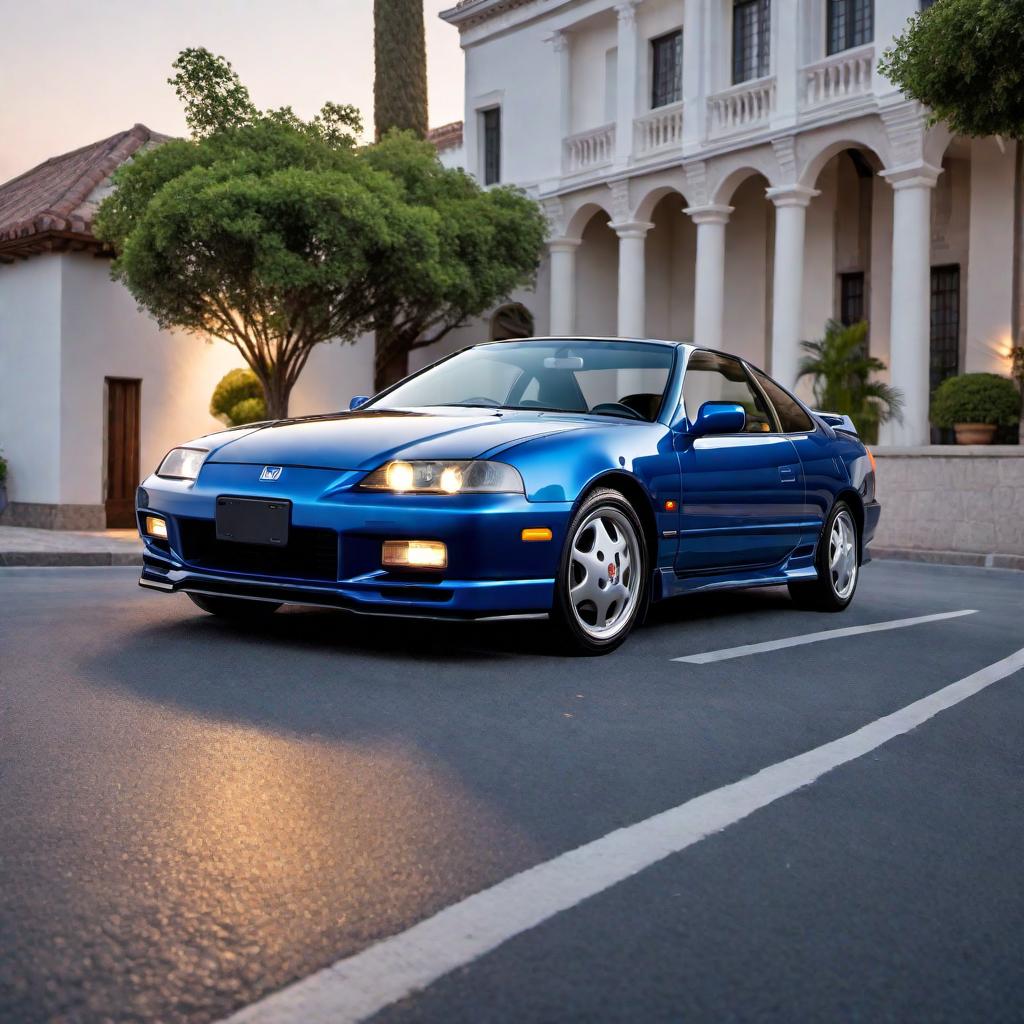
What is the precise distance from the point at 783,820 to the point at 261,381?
17110mm

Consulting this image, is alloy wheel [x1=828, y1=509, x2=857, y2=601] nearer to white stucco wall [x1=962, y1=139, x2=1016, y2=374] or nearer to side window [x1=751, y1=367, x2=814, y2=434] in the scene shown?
side window [x1=751, y1=367, x2=814, y2=434]

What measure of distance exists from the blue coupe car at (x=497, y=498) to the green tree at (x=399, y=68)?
21625mm

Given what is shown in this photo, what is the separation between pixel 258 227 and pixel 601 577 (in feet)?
39.8

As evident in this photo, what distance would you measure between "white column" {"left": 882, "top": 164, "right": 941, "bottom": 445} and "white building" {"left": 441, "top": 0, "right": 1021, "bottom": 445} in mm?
33

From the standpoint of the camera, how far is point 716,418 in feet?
22.6

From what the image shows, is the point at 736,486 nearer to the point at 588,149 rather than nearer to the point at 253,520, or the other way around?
the point at 253,520

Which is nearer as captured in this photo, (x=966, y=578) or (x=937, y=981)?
(x=937, y=981)

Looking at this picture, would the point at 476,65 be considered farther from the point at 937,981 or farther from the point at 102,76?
the point at 937,981

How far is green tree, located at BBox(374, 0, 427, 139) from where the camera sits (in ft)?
92.3

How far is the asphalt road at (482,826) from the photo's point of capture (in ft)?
8.05

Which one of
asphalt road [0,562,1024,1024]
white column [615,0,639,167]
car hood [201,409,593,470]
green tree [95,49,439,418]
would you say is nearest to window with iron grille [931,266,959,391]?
white column [615,0,639,167]

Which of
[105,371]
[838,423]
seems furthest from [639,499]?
[105,371]

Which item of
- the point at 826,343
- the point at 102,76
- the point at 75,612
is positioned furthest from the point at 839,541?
the point at 102,76

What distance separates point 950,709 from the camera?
17.4ft
